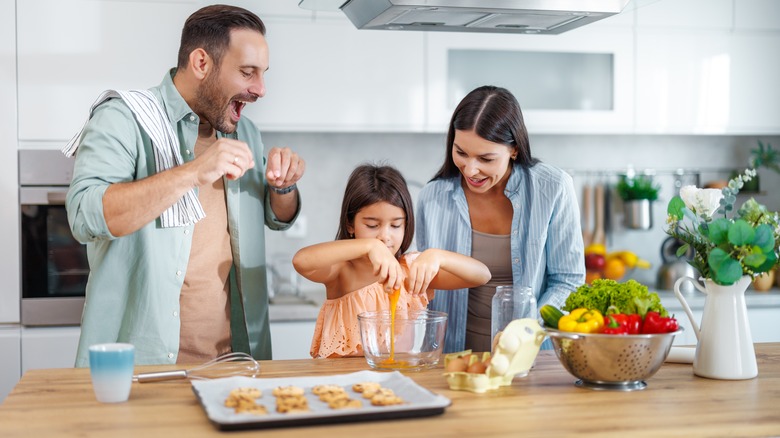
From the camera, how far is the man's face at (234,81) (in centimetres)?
211

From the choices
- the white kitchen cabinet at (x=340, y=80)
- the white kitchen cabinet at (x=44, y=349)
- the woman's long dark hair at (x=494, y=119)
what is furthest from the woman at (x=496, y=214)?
the white kitchen cabinet at (x=44, y=349)

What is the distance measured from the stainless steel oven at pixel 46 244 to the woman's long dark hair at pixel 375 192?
142 cm

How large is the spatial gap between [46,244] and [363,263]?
1.56 meters

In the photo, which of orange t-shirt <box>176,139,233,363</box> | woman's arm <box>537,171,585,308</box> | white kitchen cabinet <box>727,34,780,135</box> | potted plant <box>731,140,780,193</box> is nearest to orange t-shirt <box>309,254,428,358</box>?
orange t-shirt <box>176,139,233,363</box>

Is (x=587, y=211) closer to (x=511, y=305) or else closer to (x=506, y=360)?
(x=511, y=305)

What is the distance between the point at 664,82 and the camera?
3725 millimetres

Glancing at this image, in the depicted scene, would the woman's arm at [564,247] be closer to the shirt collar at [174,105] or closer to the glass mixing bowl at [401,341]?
the glass mixing bowl at [401,341]

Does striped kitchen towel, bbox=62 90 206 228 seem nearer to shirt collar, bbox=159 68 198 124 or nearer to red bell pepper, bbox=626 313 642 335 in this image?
shirt collar, bbox=159 68 198 124

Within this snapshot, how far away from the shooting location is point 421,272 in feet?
6.36

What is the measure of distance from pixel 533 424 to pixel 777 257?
708 mm

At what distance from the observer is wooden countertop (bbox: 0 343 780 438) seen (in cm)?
136

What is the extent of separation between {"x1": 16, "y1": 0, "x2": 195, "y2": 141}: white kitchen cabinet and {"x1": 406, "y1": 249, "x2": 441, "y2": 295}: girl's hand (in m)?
1.71

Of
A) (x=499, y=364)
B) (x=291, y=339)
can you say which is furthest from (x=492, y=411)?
(x=291, y=339)

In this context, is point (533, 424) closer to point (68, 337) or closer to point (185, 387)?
point (185, 387)
